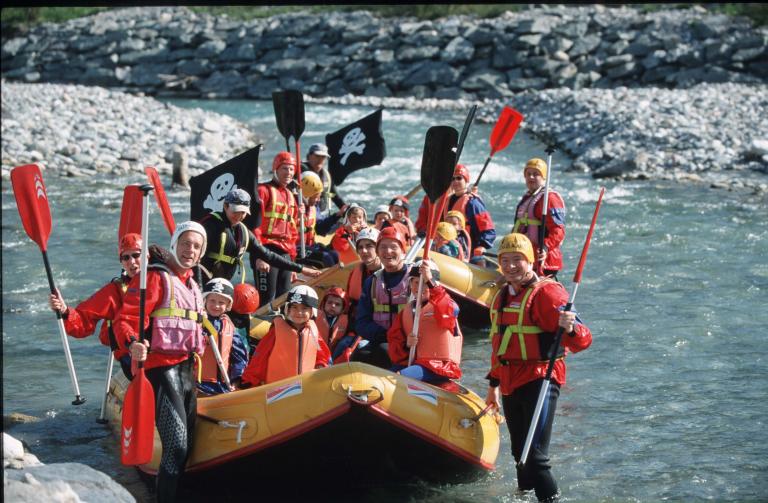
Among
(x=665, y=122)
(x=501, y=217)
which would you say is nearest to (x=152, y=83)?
(x=665, y=122)

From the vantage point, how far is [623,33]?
91.0ft

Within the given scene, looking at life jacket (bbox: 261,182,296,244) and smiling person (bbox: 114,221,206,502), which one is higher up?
smiling person (bbox: 114,221,206,502)

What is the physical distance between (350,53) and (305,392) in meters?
26.0

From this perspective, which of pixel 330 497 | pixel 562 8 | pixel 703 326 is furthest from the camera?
pixel 562 8

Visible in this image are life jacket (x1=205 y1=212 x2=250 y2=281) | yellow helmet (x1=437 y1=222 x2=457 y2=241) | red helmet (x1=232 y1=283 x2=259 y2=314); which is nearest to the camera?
red helmet (x1=232 y1=283 x2=259 y2=314)

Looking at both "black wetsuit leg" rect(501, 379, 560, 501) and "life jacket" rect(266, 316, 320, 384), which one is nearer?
"black wetsuit leg" rect(501, 379, 560, 501)

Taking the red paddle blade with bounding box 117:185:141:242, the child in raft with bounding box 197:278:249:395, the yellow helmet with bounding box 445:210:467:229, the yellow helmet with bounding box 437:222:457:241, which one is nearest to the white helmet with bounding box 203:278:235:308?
the child in raft with bounding box 197:278:249:395

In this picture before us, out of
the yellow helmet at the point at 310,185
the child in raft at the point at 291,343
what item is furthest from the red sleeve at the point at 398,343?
the yellow helmet at the point at 310,185

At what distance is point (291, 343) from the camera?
591cm

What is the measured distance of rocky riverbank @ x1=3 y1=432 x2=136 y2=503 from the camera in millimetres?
4148

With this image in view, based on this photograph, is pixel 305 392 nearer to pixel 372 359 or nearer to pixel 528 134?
pixel 372 359

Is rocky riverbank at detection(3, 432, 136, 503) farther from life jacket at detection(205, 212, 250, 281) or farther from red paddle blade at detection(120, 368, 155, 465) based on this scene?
life jacket at detection(205, 212, 250, 281)

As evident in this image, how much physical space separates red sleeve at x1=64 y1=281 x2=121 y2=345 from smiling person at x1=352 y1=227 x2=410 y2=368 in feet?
5.62

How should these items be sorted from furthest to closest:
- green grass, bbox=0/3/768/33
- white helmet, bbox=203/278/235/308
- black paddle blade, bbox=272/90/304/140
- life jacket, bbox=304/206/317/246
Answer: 1. green grass, bbox=0/3/768/33
2. black paddle blade, bbox=272/90/304/140
3. life jacket, bbox=304/206/317/246
4. white helmet, bbox=203/278/235/308
